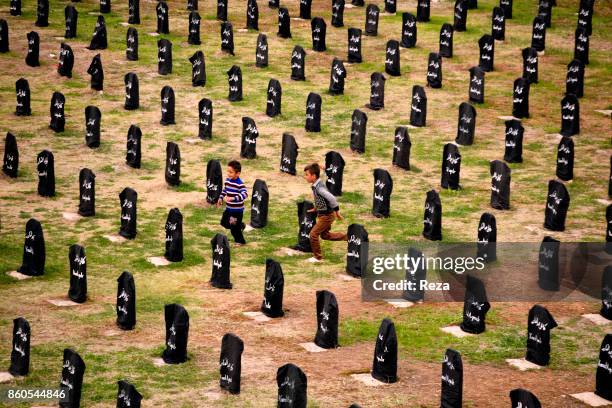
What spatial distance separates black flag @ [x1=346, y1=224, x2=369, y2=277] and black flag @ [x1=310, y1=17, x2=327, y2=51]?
1342 centimetres

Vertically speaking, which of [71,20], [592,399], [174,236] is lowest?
[592,399]

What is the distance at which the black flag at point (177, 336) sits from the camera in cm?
2025

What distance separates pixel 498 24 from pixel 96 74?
1118cm

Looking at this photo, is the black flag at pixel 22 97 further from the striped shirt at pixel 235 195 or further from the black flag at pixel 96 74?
the striped shirt at pixel 235 195

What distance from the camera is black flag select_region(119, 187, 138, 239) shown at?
83.7 ft

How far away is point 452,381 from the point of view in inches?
736

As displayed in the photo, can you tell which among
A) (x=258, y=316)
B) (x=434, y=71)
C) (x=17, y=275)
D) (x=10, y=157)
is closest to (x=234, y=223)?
(x=258, y=316)

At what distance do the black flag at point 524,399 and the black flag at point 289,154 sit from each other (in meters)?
12.1

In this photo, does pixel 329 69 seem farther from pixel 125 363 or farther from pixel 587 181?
pixel 125 363

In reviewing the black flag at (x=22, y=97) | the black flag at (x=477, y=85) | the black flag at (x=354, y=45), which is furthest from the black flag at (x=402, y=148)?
the black flag at (x=22, y=97)

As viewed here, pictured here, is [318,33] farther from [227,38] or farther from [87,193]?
[87,193]

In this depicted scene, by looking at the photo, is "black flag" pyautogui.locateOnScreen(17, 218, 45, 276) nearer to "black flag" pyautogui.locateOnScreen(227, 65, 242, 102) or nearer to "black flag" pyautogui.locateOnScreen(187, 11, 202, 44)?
"black flag" pyautogui.locateOnScreen(227, 65, 242, 102)

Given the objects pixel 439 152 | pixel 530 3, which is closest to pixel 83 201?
pixel 439 152

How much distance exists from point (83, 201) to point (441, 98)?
10.6m
